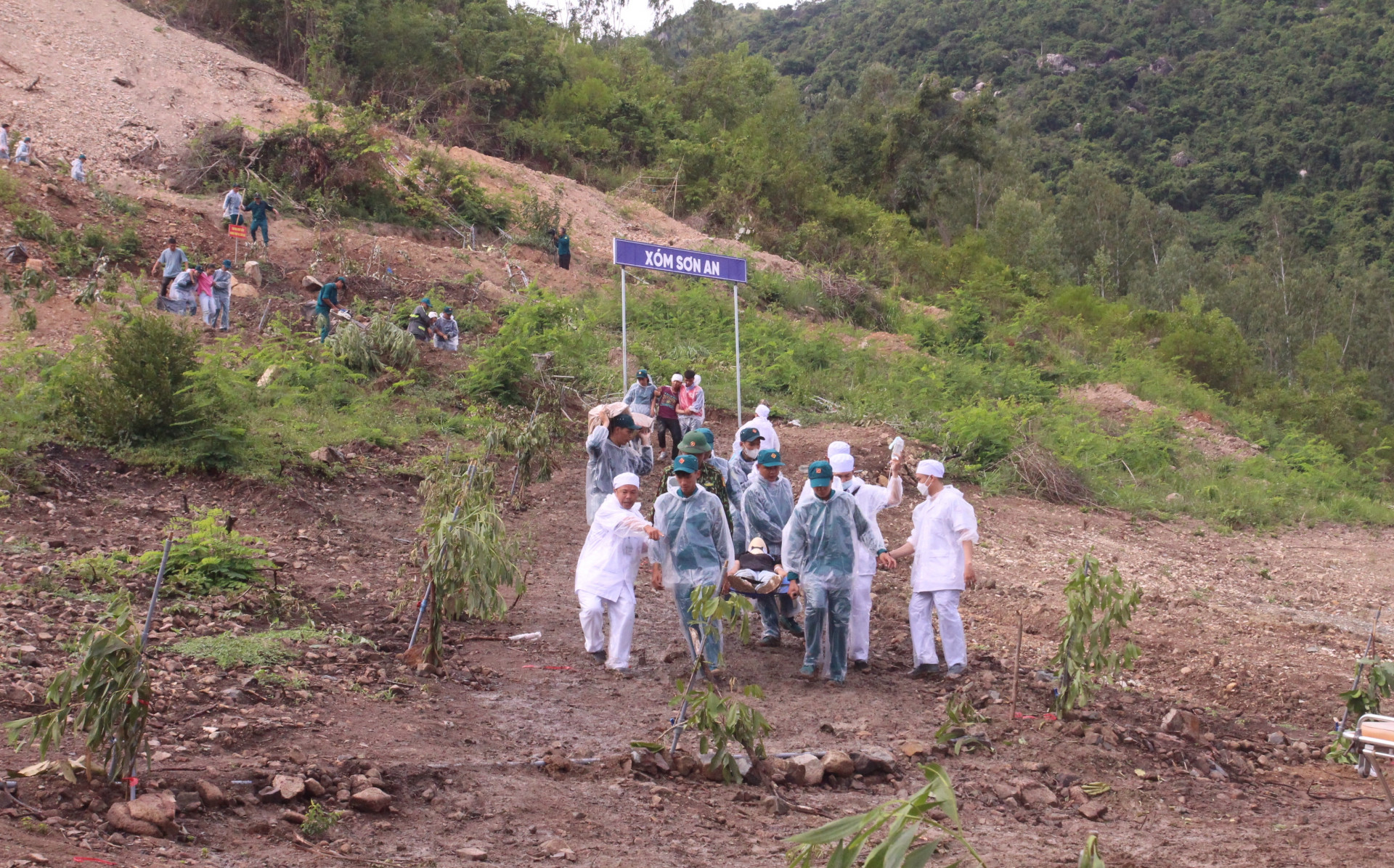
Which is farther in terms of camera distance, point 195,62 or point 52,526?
point 195,62

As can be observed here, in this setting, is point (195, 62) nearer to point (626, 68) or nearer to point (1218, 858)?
point (626, 68)

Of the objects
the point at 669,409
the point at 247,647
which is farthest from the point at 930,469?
the point at 669,409

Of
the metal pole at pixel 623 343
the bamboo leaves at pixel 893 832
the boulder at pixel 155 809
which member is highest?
the metal pole at pixel 623 343

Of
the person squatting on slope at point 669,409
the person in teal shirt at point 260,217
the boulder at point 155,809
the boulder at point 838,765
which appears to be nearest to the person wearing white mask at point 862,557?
the boulder at point 838,765

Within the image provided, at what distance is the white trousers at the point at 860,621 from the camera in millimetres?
7445

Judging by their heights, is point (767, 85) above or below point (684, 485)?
above

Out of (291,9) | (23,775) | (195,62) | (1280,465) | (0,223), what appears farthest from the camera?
(291,9)

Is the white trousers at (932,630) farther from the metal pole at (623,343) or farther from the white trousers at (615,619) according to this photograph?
the metal pole at (623,343)

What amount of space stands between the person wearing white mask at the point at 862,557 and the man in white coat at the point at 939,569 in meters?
0.22

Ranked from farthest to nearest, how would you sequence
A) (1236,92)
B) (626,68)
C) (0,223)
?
(1236,92), (626,68), (0,223)

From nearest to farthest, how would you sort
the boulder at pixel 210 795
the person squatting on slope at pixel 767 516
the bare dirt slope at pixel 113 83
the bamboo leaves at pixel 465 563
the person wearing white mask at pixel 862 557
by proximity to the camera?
1. the boulder at pixel 210 795
2. the bamboo leaves at pixel 465 563
3. the person wearing white mask at pixel 862 557
4. the person squatting on slope at pixel 767 516
5. the bare dirt slope at pixel 113 83

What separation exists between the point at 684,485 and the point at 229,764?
10.4 ft

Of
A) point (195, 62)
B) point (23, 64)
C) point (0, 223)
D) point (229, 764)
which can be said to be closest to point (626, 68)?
point (195, 62)

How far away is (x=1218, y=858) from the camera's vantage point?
4.47m
